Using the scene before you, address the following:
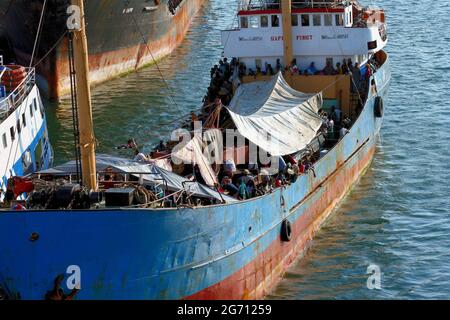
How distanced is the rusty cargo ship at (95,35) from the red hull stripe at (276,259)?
1567 cm

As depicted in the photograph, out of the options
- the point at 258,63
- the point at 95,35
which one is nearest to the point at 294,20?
the point at 258,63

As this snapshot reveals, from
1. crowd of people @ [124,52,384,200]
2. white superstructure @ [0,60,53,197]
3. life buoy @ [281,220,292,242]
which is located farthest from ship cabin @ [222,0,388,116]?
life buoy @ [281,220,292,242]

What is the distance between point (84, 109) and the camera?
78.3ft

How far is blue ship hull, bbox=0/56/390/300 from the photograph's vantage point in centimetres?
2239

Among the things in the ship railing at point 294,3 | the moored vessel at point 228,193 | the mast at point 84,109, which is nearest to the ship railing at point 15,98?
the moored vessel at point 228,193

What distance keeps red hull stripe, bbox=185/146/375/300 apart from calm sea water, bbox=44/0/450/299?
14.1 inches

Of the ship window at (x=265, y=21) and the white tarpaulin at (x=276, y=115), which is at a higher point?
the ship window at (x=265, y=21)

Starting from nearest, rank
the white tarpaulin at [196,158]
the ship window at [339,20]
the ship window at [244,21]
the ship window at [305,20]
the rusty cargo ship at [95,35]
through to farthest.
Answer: the white tarpaulin at [196,158] < the ship window at [305,20] < the ship window at [339,20] < the ship window at [244,21] < the rusty cargo ship at [95,35]

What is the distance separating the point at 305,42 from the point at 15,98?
10.9 metres

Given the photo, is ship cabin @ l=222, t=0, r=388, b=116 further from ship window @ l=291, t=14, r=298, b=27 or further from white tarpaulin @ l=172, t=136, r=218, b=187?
white tarpaulin @ l=172, t=136, r=218, b=187

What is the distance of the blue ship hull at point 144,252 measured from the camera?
22.4 metres

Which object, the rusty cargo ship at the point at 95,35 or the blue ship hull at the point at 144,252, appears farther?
→ the rusty cargo ship at the point at 95,35

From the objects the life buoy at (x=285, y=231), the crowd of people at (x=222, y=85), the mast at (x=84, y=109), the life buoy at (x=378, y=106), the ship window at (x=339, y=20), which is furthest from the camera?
the life buoy at (x=378, y=106)

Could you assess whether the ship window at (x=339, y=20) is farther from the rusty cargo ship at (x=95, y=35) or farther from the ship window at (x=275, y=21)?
the rusty cargo ship at (x=95, y=35)
